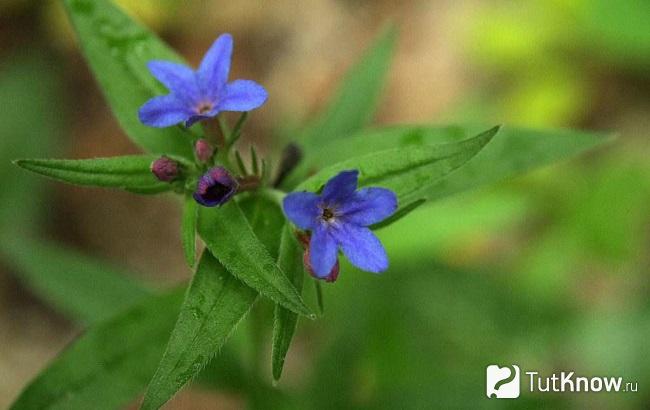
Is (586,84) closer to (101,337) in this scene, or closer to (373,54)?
(373,54)

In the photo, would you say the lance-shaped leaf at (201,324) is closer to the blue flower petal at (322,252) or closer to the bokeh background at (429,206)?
the blue flower petal at (322,252)

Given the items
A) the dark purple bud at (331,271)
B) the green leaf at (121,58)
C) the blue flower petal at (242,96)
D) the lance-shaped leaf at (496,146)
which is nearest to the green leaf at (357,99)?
the lance-shaped leaf at (496,146)

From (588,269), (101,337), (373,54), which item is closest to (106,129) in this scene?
(373,54)

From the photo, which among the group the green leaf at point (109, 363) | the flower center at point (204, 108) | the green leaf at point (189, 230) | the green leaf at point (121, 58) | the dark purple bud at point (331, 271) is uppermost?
the green leaf at point (121, 58)

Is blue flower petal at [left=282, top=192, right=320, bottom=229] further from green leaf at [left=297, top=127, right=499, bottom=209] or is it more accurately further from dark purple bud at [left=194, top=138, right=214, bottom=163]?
dark purple bud at [left=194, top=138, right=214, bottom=163]

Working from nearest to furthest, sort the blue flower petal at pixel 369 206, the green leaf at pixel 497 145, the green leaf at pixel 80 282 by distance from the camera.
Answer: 1. the blue flower petal at pixel 369 206
2. the green leaf at pixel 497 145
3. the green leaf at pixel 80 282

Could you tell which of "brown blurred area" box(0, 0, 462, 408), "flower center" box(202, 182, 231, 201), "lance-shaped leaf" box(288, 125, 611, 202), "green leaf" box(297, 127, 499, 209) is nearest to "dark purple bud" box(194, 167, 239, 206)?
"flower center" box(202, 182, 231, 201)

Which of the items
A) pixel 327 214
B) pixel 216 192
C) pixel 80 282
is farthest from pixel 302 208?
pixel 80 282

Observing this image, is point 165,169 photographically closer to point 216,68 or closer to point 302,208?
point 216,68
